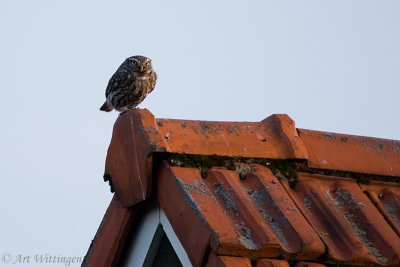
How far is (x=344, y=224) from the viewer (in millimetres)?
3455

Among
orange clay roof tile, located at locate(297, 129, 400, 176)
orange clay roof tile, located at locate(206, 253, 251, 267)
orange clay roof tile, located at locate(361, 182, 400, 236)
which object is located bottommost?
orange clay roof tile, located at locate(206, 253, 251, 267)

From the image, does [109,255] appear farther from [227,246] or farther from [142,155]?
[227,246]

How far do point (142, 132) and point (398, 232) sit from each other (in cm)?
102

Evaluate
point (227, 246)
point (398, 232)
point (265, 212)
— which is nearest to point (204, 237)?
point (227, 246)

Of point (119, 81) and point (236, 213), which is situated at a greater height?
point (119, 81)

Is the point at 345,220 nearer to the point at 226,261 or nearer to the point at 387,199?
the point at 387,199

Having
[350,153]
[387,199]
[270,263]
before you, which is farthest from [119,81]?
[270,263]

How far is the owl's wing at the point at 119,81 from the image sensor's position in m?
8.45

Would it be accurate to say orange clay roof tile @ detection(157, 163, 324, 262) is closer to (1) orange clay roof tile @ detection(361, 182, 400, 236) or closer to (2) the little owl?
(1) orange clay roof tile @ detection(361, 182, 400, 236)

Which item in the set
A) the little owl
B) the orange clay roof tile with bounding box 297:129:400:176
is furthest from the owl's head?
the orange clay roof tile with bounding box 297:129:400:176

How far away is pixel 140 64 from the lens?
862 cm

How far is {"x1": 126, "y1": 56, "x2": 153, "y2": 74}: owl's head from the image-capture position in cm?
860

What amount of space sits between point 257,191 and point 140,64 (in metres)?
5.23

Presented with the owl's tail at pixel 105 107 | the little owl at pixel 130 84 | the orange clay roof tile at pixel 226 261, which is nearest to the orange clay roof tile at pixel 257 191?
the orange clay roof tile at pixel 226 261
